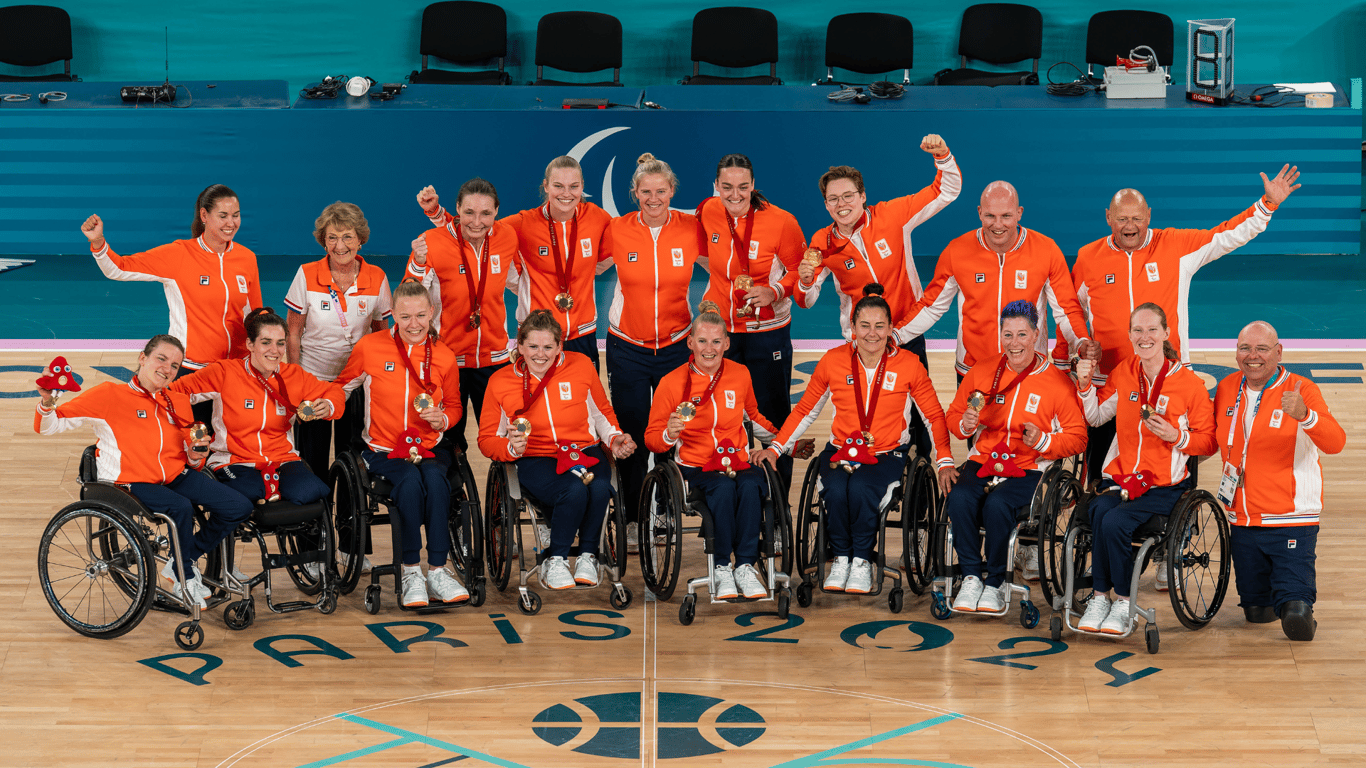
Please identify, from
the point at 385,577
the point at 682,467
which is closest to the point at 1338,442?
the point at 682,467

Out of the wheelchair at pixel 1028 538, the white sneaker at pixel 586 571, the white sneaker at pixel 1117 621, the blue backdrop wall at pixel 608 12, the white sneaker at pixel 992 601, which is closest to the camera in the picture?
the white sneaker at pixel 1117 621

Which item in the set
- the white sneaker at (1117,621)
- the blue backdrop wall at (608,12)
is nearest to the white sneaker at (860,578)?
the white sneaker at (1117,621)

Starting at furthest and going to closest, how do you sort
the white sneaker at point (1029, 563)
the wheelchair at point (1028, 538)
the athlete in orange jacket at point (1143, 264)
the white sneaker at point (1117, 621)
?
1. the white sneaker at point (1029, 563)
2. the athlete in orange jacket at point (1143, 264)
3. the wheelchair at point (1028, 538)
4. the white sneaker at point (1117, 621)

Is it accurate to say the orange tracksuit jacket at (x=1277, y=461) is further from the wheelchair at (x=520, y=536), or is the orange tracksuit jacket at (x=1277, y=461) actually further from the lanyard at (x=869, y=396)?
Result: the wheelchair at (x=520, y=536)

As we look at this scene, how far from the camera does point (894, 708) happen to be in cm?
458

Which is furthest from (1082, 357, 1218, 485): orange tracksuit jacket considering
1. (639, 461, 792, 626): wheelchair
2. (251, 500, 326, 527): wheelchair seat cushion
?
(251, 500, 326, 527): wheelchair seat cushion

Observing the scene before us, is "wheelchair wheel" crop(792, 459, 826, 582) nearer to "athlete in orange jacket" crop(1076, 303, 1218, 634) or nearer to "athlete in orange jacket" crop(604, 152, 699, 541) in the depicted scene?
"athlete in orange jacket" crop(604, 152, 699, 541)

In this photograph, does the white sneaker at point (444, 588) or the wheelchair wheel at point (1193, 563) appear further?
the white sneaker at point (444, 588)

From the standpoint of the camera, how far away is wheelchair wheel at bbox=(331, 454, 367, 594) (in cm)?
521

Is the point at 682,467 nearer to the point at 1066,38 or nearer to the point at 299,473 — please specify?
the point at 299,473

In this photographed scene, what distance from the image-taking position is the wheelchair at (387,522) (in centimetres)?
523

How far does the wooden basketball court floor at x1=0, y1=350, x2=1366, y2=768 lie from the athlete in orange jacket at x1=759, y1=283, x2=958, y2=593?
245 mm

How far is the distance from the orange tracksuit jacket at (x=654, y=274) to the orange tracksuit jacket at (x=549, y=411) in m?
0.39

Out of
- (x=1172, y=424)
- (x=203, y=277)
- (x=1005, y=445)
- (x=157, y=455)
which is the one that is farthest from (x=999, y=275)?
(x=157, y=455)
